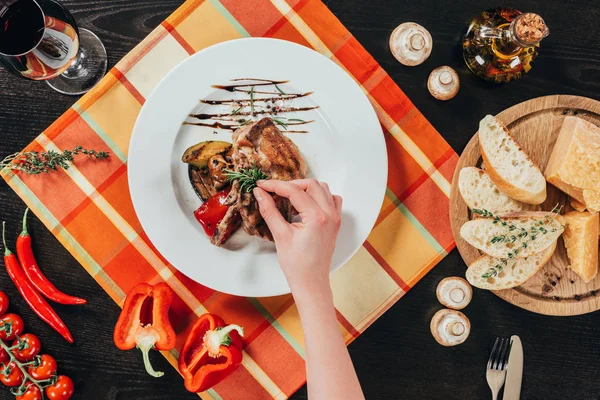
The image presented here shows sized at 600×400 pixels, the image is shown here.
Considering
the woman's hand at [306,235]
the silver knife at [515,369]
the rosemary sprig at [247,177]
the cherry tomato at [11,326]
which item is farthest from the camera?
the silver knife at [515,369]

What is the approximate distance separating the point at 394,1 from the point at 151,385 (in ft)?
6.60

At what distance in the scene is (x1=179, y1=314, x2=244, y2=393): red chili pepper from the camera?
1919 millimetres

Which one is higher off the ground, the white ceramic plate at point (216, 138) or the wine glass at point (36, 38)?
the wine glass at point (36, 38)

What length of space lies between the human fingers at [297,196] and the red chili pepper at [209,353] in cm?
58

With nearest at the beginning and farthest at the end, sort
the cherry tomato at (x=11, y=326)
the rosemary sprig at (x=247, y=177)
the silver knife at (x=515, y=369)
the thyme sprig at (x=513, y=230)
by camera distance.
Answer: the rosemary sprig at (x=247, y=177) < the thyme sprig at (x=513, y=230) < the cherry tomato at (x=11, y=326) < the silver knife at (x=515, y=369)

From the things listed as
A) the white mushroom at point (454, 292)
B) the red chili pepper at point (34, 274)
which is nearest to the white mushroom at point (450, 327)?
the white mushroom at point (454, 292)

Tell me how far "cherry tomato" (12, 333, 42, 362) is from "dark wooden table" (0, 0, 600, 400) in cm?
6

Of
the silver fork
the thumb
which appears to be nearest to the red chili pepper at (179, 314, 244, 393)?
the thumb

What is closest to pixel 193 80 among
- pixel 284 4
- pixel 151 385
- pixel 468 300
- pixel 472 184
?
pixel 284 4

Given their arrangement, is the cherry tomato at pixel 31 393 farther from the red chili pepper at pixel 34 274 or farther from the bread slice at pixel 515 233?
the bread slice at pixel 515 233

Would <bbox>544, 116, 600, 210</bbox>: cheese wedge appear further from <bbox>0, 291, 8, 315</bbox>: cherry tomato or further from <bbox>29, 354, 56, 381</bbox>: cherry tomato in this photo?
<bbox>0, 291, 8, 315</bbox>: cherry tomato

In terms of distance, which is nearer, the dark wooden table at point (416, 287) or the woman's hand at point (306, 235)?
the woman's hand at point (306, 235)

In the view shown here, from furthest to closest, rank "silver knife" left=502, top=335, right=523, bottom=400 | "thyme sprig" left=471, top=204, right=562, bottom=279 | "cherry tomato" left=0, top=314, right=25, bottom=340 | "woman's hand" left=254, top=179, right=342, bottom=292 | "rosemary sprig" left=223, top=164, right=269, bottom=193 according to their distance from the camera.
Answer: "silver knife" left=502, top=335, right=523, bottom=400
"cherry tomato" left=0, top=314, right=25, bottom=340
"thyme sprig" left=471, top=204, right=562, bottom=279
"rosemary sprig" left=223, top=164, right=269, bottom=193
"woman's hand" left=254, top=179, right=342, bottom=292

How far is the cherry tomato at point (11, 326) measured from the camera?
2.03 metres
